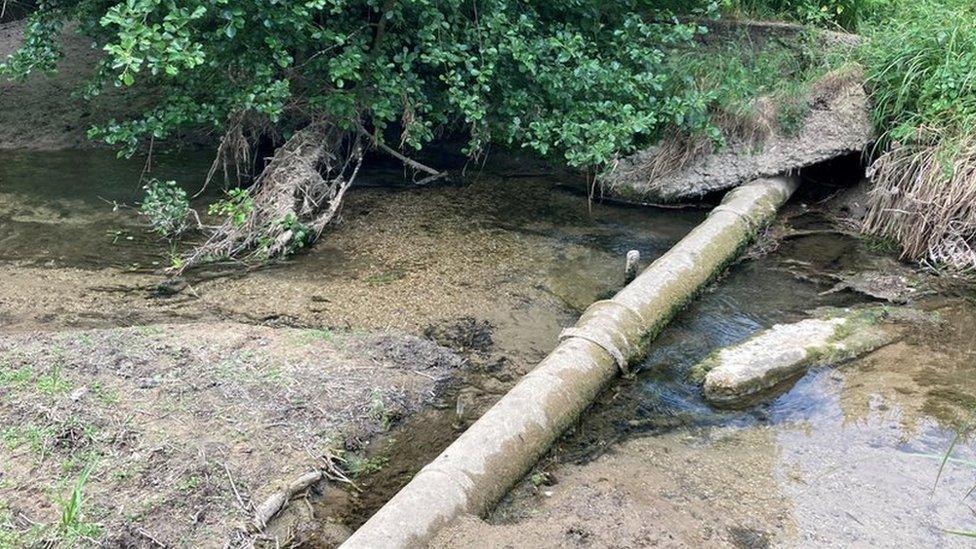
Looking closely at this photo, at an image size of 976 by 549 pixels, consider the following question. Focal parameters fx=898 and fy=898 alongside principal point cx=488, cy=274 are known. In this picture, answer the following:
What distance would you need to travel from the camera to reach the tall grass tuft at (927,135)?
592 centimetres

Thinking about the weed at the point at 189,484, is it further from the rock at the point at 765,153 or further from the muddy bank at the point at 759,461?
the rock at the point at 765,153

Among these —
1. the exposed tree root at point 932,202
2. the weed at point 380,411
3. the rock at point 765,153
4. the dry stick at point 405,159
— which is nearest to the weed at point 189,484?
the weed at point 380,411

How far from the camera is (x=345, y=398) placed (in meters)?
4.12

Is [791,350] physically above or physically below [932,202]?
below

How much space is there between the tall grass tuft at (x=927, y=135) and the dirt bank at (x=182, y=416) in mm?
A: 3450

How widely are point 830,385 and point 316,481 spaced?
2.64 m

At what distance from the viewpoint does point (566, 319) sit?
522 centimetres

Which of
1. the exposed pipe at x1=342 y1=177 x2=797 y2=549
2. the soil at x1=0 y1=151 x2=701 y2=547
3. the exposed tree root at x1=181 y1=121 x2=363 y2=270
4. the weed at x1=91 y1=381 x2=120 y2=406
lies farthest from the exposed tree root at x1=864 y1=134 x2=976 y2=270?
the weed at x1=91 y1=381 x2=120 y2=406

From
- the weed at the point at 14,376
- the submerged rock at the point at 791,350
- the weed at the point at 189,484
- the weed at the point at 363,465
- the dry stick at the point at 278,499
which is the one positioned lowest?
the weed at the point at 363,465

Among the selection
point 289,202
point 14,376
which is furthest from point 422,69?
point 14,376

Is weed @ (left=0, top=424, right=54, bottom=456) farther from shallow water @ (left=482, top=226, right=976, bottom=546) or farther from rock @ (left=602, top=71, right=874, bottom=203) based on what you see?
rock @ (left=602, top=71, right=874, bottom=203)

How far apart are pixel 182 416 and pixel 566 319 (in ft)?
7.49

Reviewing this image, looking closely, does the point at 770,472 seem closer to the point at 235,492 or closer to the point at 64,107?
the point at 235,492

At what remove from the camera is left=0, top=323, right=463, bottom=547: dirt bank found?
128 inches
